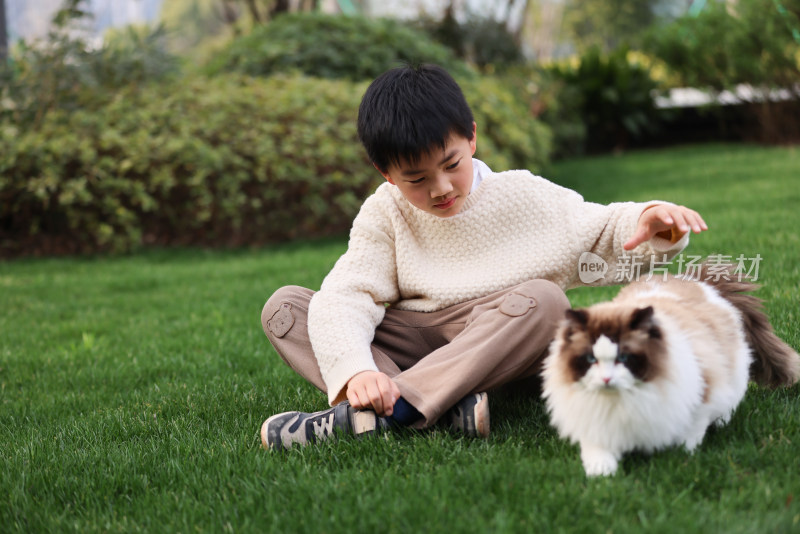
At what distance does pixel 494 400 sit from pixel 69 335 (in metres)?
3.13

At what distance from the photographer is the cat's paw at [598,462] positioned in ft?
6.88

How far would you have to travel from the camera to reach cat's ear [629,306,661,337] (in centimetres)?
198

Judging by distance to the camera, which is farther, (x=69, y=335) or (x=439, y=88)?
(x=69, y=335)

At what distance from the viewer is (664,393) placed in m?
2.02

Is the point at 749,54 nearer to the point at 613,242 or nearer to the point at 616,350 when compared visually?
the point at 613,242

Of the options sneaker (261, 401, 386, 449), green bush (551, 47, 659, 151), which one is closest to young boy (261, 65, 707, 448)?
sneaker (261, 401, 386, 449)

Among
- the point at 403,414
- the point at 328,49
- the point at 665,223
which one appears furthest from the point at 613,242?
the point at 328,49

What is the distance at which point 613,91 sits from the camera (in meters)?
14.2

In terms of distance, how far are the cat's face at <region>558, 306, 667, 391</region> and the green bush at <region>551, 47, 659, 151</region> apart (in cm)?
A: 1290

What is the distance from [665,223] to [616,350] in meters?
0.66

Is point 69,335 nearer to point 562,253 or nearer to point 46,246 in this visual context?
point 562,253

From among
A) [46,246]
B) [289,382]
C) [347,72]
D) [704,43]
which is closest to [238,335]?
[289,382]

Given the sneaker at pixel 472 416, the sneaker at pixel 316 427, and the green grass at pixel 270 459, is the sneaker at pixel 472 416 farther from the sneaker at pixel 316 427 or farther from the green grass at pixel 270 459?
the sneaker at pixel 316 427

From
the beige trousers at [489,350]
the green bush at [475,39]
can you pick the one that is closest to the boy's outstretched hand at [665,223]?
the beige trousers at [489,350]
